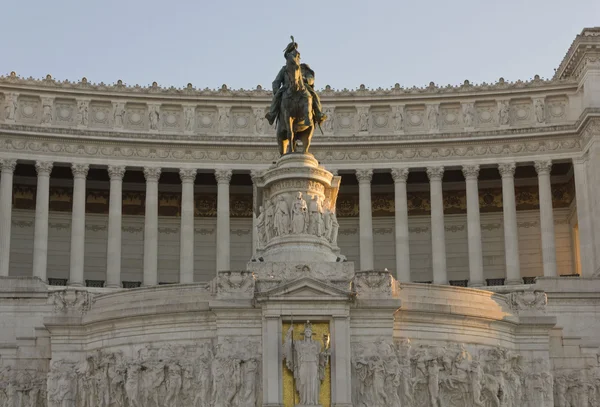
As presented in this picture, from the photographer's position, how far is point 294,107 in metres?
45.9

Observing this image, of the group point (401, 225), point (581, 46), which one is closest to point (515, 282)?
point (401, 225)

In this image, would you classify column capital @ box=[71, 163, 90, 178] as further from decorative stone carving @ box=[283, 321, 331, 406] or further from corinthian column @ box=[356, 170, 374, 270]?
decorative stone carving @ box=[283, 321, 331, 406]

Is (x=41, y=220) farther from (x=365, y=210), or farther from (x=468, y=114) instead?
(x=468, y=114)

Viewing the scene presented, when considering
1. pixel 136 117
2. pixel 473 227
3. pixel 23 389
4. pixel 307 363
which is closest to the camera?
pixel 307 363

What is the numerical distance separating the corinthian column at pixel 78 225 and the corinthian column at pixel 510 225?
26.7 meters

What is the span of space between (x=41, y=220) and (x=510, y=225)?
97.0 ft

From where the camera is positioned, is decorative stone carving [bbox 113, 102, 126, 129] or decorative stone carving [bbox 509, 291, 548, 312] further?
decorative stone carving [bbox 113, 102, 126, 129]

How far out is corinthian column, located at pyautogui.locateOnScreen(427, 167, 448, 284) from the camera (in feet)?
248

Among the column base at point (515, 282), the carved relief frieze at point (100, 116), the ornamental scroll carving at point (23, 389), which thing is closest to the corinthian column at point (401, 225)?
the column base at point (515, 282)

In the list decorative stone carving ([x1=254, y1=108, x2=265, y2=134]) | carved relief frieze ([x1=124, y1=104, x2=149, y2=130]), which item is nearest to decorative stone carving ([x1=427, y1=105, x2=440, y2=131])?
decorative stone carving ([x1=254, y1=108, x2=265, y2=134])

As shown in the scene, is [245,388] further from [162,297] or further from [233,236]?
[233,236]

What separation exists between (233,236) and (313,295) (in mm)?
43570

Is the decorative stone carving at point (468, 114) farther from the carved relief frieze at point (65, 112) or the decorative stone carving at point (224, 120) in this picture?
the carved relief frieze at point (65, 112)

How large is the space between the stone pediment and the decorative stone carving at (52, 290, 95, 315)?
6.90 m
